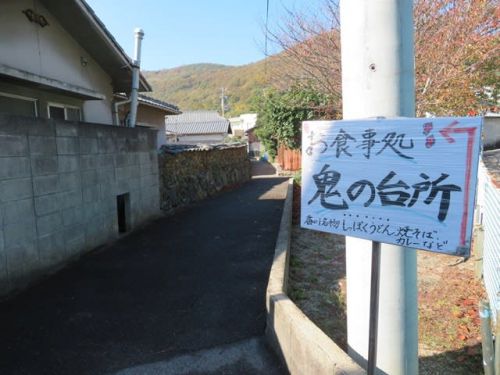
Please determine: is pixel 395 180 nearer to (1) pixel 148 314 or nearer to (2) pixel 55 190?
(1) pixel 148 314

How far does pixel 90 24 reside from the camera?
26.3 ft

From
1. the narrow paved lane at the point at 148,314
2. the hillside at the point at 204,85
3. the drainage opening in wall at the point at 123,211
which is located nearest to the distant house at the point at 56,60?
the drainage opening in wall at the point at 123,211

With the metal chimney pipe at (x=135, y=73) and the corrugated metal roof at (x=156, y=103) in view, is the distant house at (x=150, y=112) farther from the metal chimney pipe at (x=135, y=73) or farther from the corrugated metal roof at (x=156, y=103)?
the metal chimney pipe at (x=135, y=73)

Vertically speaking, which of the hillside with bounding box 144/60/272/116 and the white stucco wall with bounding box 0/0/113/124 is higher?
the hillside with bounding box 144/60/272/116

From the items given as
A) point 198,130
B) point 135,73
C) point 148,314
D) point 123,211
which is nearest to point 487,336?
point 148,314

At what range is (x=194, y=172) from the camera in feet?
45.3

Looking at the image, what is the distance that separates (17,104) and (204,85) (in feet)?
313

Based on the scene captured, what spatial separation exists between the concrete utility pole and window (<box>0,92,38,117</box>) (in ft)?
20.9

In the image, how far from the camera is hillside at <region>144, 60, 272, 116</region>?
82.5 meters

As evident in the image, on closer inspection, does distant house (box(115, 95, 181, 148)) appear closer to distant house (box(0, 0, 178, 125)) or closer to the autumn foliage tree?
distant house (box(0, 0, 178, 125))

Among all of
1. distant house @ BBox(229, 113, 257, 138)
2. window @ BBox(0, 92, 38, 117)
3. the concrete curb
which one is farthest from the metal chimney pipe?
distant house @ BBox(229, 113, 257, 138)

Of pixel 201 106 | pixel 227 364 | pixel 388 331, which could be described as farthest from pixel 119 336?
pixel 201 106

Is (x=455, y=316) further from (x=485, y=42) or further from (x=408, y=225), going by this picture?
(x=485, y=42)

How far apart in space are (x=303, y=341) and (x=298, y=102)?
16.1m
